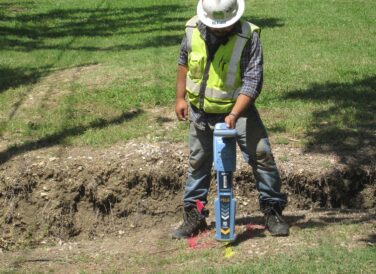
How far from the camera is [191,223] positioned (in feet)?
18.4

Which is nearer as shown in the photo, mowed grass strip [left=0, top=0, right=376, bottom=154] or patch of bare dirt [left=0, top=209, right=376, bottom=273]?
patch of bare dirt [left=0, top=209, right=376, bottom=273]

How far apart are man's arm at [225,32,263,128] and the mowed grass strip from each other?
257cm

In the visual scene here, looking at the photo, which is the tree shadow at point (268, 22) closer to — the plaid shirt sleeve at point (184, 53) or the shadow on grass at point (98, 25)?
the shadow on grass at point (98, 25)

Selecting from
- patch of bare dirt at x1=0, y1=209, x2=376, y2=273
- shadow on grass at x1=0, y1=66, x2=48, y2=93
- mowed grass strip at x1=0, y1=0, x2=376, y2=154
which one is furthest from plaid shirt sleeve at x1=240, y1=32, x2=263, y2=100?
shadow on grass at x1=0, y1=66, x2=48, y2=93

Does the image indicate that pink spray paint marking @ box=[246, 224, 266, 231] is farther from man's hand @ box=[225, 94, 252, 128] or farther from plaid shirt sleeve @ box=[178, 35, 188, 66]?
plaid shirt sleeve @ box=[178, 35, 188, 66]

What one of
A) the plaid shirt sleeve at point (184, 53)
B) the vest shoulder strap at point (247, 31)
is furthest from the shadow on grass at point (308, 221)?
the vest shoulder strap at point (247, 31)

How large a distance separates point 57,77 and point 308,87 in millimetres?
3516

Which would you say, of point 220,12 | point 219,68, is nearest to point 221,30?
point 220,12

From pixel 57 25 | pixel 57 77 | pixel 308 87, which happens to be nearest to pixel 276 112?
pixel 308 87

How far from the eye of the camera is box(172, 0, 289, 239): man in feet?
16.2

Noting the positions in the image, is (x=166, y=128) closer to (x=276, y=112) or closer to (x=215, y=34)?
(x=276, y=112)

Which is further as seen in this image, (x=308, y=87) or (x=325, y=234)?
(x=308, y=87)

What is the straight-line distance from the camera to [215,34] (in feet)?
16.4

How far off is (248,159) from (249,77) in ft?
2.18
